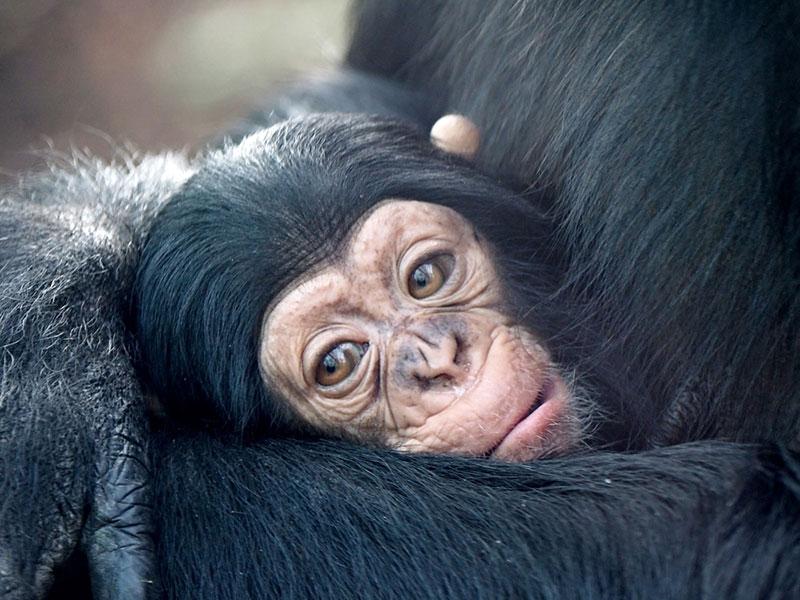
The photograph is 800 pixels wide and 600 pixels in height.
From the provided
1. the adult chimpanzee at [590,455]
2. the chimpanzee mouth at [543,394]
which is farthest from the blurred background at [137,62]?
the chimpanzee mouth at [543,394]

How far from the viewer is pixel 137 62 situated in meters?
6.73

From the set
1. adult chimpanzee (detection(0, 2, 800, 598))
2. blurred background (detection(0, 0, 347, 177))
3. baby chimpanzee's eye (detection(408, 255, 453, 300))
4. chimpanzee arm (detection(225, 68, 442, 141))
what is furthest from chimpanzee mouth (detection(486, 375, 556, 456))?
blurred background (detection(0, 0, 347, 177))

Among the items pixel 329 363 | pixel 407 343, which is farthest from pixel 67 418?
pixel 407 343

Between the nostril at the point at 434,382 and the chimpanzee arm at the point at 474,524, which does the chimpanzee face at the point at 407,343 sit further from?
the chimpanzee arm at the point at 474,524

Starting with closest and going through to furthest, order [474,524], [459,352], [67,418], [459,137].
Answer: [474,524] < [67,418] < [459,352] < [459,137]

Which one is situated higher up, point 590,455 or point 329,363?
point 329,363

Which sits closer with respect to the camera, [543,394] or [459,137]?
[543,394]

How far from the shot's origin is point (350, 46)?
181 inches

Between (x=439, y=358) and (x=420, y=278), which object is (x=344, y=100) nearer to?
(x=420, y=278)

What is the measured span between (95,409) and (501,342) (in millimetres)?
995

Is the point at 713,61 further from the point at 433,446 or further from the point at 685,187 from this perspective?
the point at 433,446

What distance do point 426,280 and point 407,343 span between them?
19cm

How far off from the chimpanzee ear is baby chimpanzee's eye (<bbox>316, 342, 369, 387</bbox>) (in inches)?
27.2

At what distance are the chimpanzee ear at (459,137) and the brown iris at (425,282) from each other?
46 centimetres
